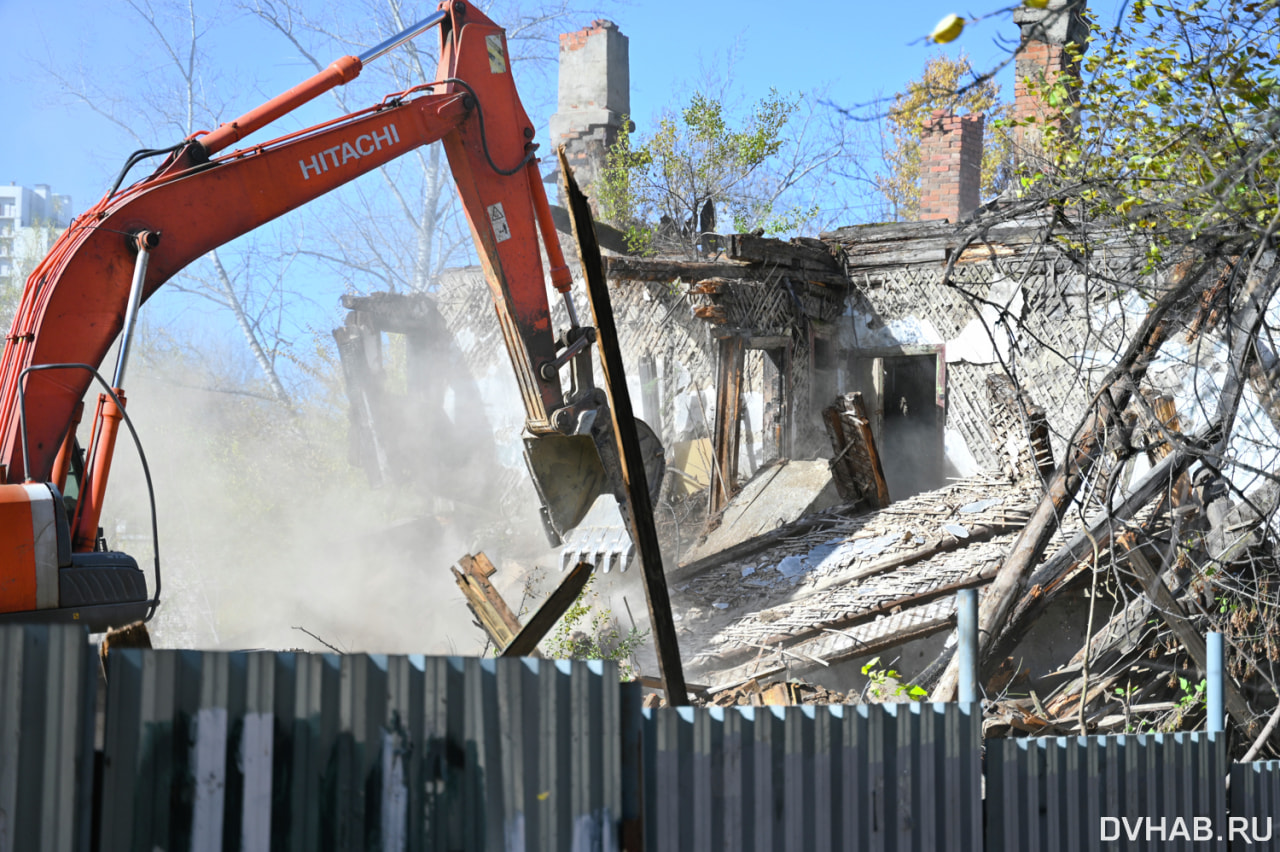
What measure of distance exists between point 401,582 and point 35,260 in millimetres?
18934

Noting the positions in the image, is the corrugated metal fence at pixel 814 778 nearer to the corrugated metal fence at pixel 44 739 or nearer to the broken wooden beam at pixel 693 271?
the corrugated metal fence at pixel 44 739

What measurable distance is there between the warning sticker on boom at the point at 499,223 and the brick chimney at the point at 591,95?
9.83 m

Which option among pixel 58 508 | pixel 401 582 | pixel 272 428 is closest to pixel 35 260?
pixel 272 428

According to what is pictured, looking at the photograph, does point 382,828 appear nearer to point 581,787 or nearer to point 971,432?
point 581,787

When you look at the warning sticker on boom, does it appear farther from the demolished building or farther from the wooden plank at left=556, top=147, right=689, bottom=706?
the wooden plank at left=556, top=147, right=689, bottom=706

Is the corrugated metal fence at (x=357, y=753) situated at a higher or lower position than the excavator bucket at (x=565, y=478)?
lower

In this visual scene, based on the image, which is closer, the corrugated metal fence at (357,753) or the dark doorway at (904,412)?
the corrugated metal fence at (357,753)

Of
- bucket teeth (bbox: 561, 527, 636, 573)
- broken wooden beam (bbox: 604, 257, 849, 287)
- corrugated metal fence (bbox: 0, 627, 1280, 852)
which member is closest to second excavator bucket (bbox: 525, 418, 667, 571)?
bucket teeth (bbox: 561, 527, 636, 573)

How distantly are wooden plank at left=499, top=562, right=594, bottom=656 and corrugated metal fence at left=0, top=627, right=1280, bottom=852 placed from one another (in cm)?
283

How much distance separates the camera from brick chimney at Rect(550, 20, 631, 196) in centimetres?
1844

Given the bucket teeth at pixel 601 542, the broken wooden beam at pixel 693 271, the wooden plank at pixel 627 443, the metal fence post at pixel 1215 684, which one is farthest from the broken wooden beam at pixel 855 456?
the wooden plank at pixel 627 443

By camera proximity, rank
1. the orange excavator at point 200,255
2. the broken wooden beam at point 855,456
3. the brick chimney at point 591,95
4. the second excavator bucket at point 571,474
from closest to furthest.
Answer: the orange excavator at point 200,255 → the second excavator bucket at point 571,474 → the broken wooden beam at point 855,456 → the brick chimney at point 591,95

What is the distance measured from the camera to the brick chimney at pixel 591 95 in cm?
1844

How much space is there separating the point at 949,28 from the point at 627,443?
87.7 inches
